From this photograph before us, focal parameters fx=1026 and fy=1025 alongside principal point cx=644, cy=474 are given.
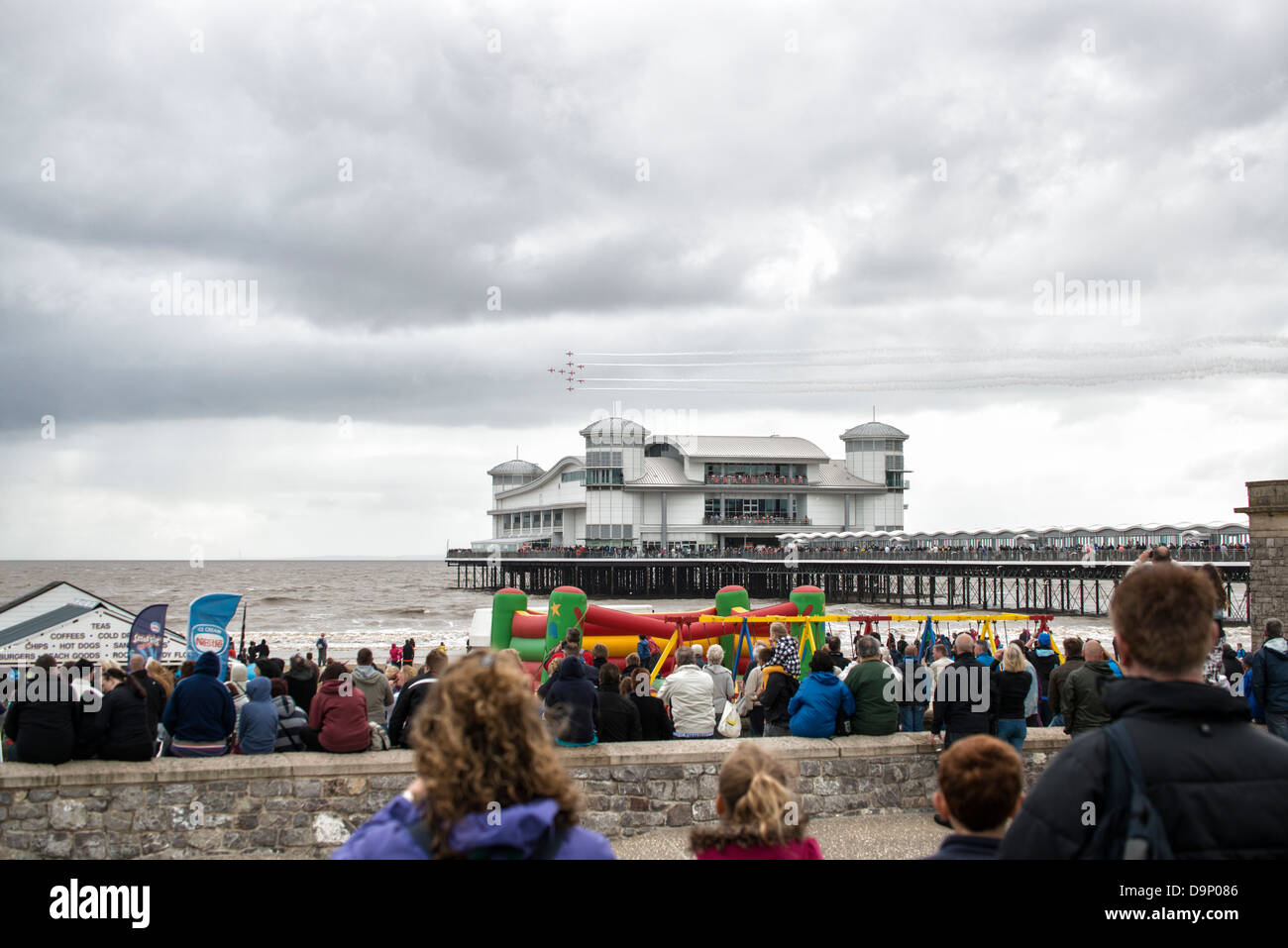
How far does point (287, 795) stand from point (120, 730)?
4.02 ft

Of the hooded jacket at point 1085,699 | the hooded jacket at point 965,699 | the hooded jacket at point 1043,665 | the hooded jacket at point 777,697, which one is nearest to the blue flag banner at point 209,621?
the hooded jacket at point 777,697

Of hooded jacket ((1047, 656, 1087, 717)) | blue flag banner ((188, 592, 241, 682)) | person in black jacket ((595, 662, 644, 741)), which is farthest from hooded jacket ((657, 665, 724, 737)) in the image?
blue flag banner ((188, 592, 241, 682))

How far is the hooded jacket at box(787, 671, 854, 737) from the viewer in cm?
812

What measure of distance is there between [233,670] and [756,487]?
219 ft

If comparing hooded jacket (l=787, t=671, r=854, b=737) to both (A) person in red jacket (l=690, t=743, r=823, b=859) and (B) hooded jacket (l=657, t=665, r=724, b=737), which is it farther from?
(A) person in red jacket (l=690, t=743, r=823, b=859)

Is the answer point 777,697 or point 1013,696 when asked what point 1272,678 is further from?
point 777,697

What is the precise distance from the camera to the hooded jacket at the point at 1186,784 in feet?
7.95

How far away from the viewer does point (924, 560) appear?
62219 mm

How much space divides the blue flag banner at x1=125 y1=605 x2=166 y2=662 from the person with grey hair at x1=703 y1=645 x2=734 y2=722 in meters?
8.52

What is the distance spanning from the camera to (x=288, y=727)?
795cm

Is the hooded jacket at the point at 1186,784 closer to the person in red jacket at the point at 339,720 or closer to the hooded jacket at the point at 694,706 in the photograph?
the person in red jacket at the point at 339,720

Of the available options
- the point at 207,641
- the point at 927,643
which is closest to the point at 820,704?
the point at 927,643
